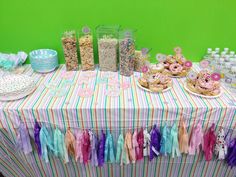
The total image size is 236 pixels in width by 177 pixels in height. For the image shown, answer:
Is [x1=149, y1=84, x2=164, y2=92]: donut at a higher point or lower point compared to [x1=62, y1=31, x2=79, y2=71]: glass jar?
lower

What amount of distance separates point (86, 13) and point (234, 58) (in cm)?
101

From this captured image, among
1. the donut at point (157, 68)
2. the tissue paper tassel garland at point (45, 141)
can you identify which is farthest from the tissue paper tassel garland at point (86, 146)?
the donut at point (157, 68)

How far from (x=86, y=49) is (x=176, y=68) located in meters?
0.59

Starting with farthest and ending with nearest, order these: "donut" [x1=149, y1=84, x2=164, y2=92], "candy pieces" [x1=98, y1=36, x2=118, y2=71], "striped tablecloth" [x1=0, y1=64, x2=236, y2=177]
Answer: "candy pieces" [x1=98, y1=36, x2=118, y2=71] < "donut" [x1=149, y1=84, x2=164, y2=92] < "striped tablecloth" [x1=0, y1=64, x2=236, y2=177]

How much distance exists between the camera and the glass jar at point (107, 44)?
1372 millimetres

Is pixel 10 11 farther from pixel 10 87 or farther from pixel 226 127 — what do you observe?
pixel 226 127

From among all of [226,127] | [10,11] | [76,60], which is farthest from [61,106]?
[226,127]

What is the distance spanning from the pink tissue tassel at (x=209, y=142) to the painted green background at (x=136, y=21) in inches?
23.5

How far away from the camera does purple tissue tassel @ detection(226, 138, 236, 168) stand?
3.98 ft

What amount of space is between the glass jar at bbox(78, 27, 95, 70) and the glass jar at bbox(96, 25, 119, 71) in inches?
2.3

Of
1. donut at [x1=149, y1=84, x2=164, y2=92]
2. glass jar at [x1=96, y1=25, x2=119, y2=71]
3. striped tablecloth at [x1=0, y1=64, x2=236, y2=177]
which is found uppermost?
glass jar at [x1=96, y1=25, x2=119, y2=71]

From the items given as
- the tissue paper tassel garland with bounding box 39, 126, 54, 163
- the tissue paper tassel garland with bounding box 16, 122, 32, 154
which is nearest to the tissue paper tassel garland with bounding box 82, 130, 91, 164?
the tissue paper tassel garland with bounding box 39, 126, 54, 163

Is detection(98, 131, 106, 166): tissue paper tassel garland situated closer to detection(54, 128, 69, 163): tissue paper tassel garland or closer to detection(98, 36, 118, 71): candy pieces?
detection(54, 128, 69, 163): tissue paper tassel garland

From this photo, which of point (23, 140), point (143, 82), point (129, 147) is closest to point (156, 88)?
point (143, 82)
